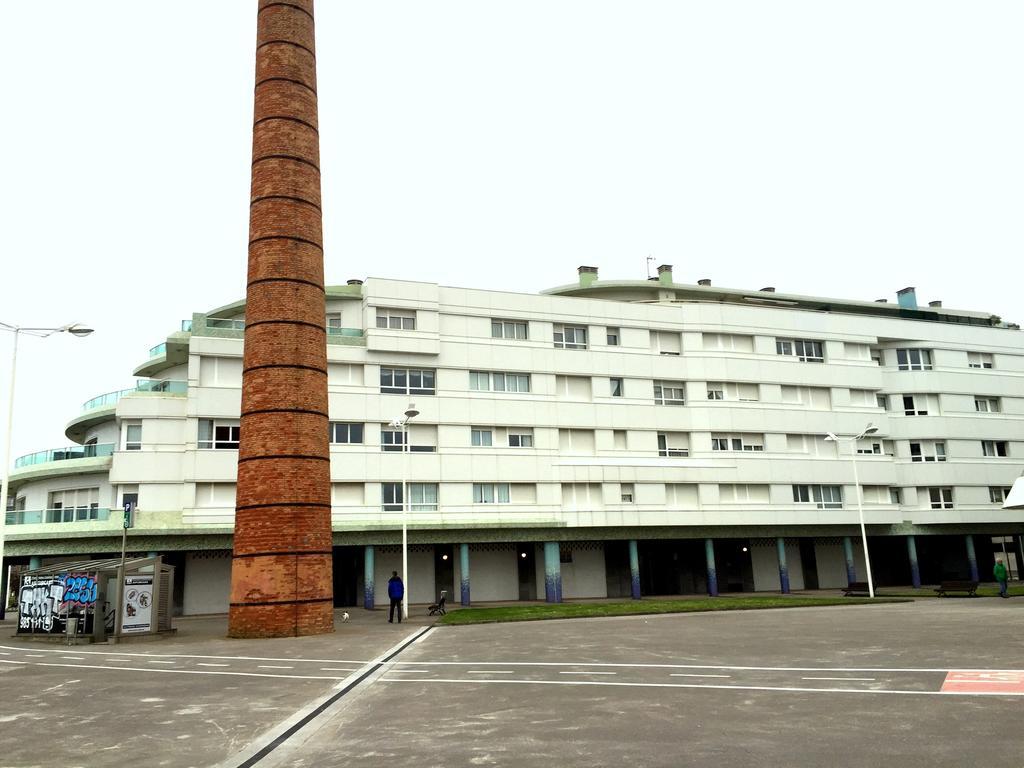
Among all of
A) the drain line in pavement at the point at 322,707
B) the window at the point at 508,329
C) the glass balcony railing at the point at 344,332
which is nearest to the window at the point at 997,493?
the window at the point at 508,329

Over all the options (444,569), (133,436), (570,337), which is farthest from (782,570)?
(133,436)

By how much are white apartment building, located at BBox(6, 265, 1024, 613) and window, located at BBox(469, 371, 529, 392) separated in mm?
173

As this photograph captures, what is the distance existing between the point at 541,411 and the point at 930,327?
1083 inches

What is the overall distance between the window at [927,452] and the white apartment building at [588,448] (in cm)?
14

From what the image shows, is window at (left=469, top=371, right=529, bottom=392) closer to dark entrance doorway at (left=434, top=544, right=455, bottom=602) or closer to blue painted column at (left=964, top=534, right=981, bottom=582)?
dark entrance doorway at (left=434, top=544, right=455, bottom=602)

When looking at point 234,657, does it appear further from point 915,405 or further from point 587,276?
point 915,405

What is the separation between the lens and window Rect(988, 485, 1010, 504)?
51719 millimetres

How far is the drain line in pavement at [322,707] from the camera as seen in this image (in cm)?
842

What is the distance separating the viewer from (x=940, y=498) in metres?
51.0

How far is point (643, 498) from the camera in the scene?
4459 cm

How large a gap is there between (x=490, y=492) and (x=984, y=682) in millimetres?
31788

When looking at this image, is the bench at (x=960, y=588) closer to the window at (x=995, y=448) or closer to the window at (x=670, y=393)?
the window at (x=670, y=393)

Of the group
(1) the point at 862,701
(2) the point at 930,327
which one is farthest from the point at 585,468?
(1) the point at 862,701

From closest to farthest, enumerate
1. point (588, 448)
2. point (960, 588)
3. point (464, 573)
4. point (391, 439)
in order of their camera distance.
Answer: point (960, 588)
point (464, 573)
point (391, 439)
point (588, 448)
